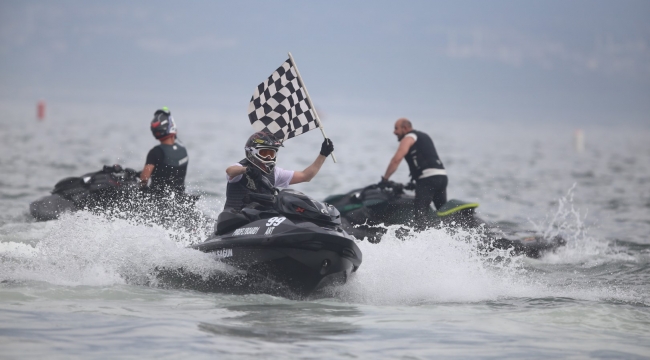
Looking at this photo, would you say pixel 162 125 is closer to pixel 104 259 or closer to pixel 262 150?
pixel 104 259

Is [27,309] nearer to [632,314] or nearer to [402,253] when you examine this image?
[402,253]

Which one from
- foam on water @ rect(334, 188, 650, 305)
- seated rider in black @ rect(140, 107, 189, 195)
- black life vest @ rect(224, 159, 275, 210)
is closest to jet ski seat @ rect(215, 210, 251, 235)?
black life vest @ rect(224, 159, 275, 210)

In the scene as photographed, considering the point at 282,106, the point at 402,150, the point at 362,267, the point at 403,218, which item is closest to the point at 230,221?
the point at 362,267

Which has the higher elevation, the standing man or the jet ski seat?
the standing man

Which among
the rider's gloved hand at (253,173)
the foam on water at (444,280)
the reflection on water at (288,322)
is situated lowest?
the reflection on water at (288,322)

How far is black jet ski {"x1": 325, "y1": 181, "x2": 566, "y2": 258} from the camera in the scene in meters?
14.5

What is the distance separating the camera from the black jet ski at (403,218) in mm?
14492

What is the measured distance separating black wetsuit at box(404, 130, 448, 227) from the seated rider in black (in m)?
3.63

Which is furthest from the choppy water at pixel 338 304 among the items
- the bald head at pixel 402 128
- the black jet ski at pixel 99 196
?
the bald head at pixel 402 128

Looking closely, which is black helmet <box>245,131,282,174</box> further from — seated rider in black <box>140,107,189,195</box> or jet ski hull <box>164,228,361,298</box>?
seated rider in black <box>140,107,189,195</box>

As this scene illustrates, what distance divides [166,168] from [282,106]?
2.68 meters

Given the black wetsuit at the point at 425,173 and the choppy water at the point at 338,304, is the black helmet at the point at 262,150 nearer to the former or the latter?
the choppy water at the point at 338,304

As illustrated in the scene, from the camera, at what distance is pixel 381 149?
50344 millimetres

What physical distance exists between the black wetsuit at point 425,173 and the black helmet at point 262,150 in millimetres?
5000
